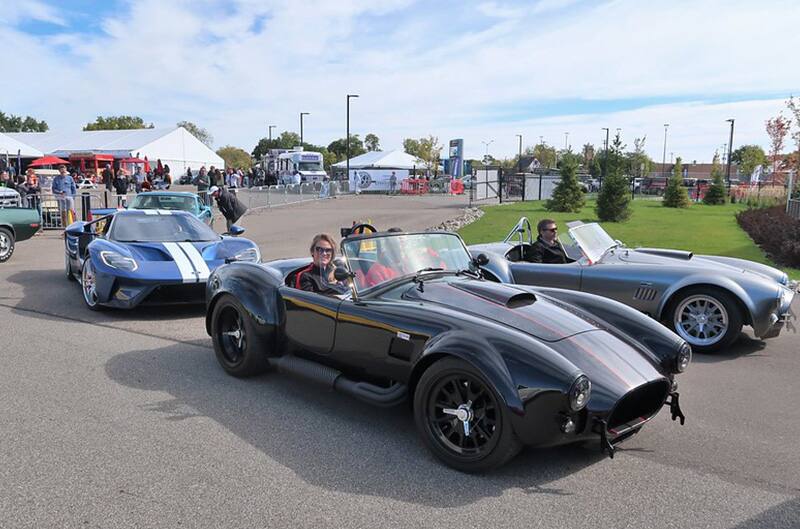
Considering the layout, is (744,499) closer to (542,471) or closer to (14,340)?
(542,471)

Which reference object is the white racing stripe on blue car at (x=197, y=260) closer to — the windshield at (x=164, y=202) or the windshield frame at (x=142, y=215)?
the windshield frame at (x=142, y=215)

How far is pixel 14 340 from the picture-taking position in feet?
21.9

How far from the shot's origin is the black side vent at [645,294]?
6633mm

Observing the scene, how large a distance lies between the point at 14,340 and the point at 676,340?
6372 millimetres

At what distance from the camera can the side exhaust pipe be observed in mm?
4078

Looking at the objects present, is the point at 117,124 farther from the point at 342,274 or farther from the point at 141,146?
the point at 342,274

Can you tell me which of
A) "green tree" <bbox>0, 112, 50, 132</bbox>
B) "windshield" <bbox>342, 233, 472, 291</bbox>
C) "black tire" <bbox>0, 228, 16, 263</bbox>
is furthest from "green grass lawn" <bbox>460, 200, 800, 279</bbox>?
"green tree" <bbox>0, 112, 50, 132</bbox>

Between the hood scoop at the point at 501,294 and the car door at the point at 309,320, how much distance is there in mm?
932

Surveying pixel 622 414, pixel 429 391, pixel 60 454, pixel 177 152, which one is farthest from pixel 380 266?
pixel 177 152

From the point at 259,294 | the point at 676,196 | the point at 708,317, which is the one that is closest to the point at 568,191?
the point at 676,196

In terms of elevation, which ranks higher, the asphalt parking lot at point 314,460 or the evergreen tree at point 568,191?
the evergreen tree at point 568,191

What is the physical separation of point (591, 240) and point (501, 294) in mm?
3508

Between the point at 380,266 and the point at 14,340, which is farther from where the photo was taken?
the point at 14,340

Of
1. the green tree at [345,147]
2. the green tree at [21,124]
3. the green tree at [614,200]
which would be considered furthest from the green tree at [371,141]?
the green tree at [614,200]
